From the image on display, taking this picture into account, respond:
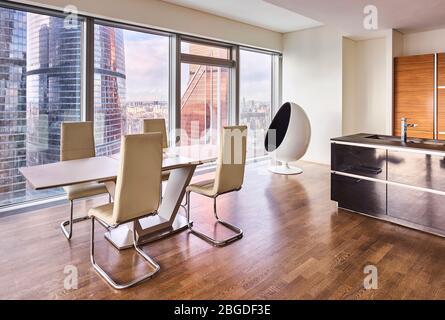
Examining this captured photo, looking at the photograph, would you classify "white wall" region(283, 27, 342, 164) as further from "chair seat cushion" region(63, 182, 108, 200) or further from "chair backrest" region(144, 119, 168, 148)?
"chair seat cushion" region(63, 182, 108, 200)

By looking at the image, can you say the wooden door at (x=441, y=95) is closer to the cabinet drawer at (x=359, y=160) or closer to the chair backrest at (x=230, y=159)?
the cabinet drawer at (x=359, y=160)

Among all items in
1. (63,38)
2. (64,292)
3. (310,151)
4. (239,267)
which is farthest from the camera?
(310,151)

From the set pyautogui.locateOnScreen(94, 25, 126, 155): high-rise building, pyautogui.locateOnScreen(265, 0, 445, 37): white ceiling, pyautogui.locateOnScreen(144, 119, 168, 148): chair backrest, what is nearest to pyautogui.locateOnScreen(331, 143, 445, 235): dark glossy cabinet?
pyautogui.locateOnScreen(265, 0, 445, 37): white ceiling

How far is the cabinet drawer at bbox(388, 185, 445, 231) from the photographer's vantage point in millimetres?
2943

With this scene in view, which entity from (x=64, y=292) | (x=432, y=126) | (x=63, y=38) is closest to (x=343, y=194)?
(x=432, y=126)

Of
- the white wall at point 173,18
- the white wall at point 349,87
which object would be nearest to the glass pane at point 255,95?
the white wall at point 173,18

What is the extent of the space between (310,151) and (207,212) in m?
3.97

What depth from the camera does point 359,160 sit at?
11.5ft

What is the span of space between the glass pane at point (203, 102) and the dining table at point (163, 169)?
2.30m

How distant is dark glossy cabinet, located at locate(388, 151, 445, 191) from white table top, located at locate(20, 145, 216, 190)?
6.11 ft

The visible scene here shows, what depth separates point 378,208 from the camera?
340cm

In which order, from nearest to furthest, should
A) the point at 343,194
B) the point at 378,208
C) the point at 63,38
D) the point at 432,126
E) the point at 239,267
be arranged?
the point at 239,267, the point at 378,208, the point at 343,194, the point at 63,38, the point at 432,126

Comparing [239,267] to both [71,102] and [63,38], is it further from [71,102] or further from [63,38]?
[63,38]

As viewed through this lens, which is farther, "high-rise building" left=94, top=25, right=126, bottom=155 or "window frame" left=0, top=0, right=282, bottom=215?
"high-rise building" left=94, top=25, right=126, bottom=155
